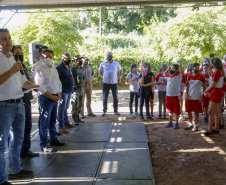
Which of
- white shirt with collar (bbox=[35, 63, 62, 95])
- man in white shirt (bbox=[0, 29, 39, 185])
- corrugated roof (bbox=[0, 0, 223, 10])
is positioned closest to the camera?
man in white shirt (bbox=[0, 29, 39, 185])

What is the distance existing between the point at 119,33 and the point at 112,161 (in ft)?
101

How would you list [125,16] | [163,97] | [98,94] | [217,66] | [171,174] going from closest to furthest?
[171,174] < [217,66] < [163,97] < [98,94] < [125,16]

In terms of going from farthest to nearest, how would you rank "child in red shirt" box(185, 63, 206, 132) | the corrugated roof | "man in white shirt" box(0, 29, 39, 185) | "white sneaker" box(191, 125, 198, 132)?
the corrugated roof < "white sneaker" box(191, 125, 198, 132) < "child in red shirt" box(185, 63, 206, 132) < "man in white shirt" box(0, 29, 39, 185)

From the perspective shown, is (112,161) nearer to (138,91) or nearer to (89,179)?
(89,179)

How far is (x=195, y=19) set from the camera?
1230cm

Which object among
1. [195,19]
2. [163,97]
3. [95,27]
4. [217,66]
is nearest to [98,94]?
[195,19]

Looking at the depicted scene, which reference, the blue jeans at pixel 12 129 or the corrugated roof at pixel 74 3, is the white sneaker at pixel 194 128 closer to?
the corrugated roof at pixel 74 3

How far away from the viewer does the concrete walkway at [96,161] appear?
144 inches

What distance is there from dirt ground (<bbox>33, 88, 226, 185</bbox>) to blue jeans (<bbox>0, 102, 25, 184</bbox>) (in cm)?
202

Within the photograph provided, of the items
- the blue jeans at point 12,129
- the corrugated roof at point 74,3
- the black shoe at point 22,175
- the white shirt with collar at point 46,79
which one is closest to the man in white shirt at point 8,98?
the blue jeans at point 12,129

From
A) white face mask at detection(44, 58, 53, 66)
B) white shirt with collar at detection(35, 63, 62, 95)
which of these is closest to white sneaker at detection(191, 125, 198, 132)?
white shirt with collar at detection(35, 63, 62, 95)

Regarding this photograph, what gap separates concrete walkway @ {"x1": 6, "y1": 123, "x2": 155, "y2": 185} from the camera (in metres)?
3.66

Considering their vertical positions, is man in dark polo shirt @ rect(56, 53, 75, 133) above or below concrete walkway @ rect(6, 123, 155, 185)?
above

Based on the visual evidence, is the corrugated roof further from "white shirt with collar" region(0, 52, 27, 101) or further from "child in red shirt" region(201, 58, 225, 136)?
"white shirt with collar" region(0, 52, 27, 101)
